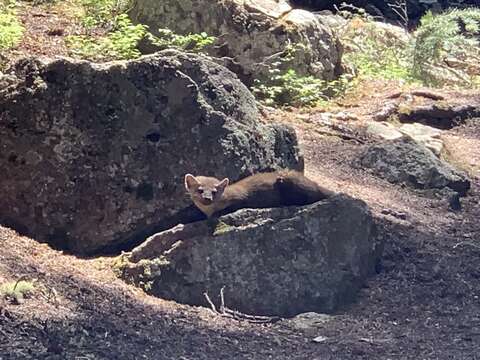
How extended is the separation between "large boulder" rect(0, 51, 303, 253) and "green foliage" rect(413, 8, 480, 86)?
307 inches

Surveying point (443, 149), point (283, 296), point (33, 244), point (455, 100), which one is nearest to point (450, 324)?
point (283, 296)

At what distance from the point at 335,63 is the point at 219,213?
6630 mm

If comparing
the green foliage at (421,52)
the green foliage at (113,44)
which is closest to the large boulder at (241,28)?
the green foliage at (113,44)

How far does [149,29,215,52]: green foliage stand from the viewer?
37.6 ft

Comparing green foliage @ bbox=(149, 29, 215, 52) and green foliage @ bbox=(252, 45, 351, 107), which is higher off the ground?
green foliage @ bbox=(149, 29, 215, 52)

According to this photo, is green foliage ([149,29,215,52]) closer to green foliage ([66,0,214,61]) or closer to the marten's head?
green foliage ([66,0,214,61])

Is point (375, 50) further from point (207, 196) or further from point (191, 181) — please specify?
point (207, 196)

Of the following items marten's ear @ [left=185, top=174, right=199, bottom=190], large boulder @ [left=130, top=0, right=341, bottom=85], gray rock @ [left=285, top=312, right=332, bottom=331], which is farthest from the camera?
large boulder @ [left=130, top=0, right=341, bottom=85]

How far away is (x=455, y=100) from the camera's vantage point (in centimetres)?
1312

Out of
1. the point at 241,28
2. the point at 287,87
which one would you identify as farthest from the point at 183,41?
the point at 287,87

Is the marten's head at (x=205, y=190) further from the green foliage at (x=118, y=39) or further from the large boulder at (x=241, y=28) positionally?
the large boulder at (x=241, y=28)

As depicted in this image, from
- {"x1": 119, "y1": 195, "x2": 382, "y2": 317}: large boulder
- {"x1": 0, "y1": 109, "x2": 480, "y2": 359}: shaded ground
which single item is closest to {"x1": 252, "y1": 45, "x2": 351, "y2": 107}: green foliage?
{"x1": 0, "y1": 109, "x2": 480, "y2": 359}: shaded ground

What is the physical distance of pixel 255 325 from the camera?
254 inches

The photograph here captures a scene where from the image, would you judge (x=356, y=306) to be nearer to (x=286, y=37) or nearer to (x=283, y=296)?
(x=283, y=296)
